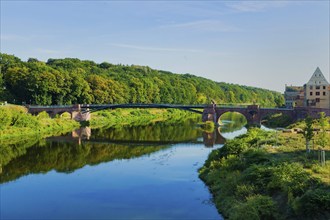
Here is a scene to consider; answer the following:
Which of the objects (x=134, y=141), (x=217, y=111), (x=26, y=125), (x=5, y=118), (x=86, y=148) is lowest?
(x=86, y=148)

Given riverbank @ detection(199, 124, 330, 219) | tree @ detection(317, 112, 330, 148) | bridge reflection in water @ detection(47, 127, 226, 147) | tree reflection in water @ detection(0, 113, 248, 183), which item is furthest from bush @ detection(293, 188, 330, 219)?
bridge reflection in water @ detection(47, 127, 226, 147)

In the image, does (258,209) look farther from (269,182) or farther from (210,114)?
(210,114)

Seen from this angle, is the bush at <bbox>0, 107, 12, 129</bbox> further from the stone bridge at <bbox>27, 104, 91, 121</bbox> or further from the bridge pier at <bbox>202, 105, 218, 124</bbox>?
the bridge pier at <bbox>202, 105, 218, 124</bbox>

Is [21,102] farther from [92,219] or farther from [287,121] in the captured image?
[92,219]

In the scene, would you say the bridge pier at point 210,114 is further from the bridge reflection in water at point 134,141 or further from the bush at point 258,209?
the bush at point 258,209

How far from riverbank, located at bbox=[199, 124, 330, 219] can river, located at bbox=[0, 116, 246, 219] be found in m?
1.85

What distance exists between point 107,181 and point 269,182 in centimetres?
1834

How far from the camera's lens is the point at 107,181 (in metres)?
38.8

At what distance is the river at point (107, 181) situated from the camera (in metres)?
29.0

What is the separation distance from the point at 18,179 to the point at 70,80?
69.2 metres

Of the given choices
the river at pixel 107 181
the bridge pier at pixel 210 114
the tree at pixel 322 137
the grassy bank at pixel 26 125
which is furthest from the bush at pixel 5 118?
the tree at pixel 322 137

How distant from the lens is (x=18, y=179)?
39.4 m

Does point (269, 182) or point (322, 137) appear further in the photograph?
point (322, 137)

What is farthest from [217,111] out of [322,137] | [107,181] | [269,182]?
[269,182]
